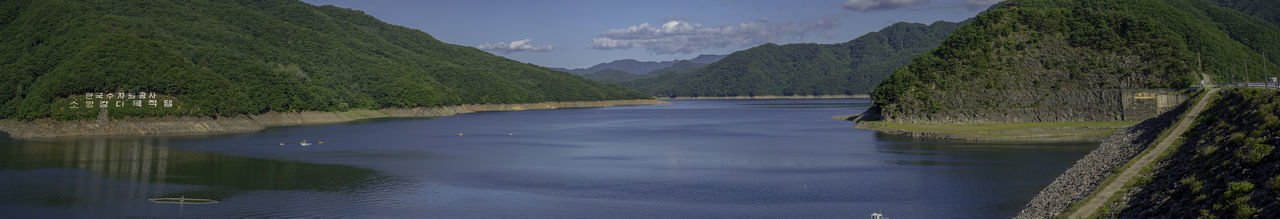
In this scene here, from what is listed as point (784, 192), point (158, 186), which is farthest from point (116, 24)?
point (784, 192)

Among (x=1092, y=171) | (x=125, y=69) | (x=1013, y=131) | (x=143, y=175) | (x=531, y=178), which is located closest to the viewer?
(x=1092, y=171)

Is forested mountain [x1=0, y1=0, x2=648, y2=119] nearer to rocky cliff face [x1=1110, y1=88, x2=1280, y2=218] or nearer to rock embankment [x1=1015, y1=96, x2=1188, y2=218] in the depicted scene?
rock embankment [x1=1015, y1=96, x2=1188, y2=218]

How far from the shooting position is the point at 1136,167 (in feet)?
116

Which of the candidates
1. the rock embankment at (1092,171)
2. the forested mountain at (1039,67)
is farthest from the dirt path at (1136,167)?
the forested mountain at (1039,67)

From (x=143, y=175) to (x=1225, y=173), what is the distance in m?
59.1

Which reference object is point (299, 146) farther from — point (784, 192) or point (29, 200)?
point (784, 192)

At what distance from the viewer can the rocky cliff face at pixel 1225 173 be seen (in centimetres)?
2292

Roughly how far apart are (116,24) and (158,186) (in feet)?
336

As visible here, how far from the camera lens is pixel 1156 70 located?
10725 cm

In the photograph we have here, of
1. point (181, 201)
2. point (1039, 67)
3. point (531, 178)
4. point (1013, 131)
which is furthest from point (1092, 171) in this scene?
point (1039, 67)

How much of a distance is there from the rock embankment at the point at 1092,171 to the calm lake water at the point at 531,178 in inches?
61.3

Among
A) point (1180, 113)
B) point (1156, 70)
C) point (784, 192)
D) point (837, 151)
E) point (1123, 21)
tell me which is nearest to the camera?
point (784, 192)

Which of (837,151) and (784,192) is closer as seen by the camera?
(784,192)

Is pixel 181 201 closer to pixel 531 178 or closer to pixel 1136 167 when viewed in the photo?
pixel 531 178
